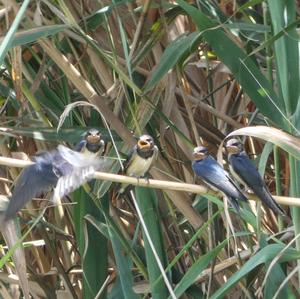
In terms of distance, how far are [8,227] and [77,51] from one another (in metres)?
0.56

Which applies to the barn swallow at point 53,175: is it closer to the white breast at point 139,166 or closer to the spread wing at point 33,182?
the spread wing at point 33,182

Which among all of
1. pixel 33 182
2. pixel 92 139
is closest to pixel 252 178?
pixel 92 139

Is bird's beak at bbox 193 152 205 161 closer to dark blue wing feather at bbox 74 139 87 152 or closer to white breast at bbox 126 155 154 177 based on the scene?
white breast at bbox 126 155 154 177

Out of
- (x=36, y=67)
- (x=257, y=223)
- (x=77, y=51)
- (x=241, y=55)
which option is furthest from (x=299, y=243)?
(x=36, y=67)

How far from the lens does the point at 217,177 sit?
1902 mm

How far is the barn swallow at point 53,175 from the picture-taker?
158 cm

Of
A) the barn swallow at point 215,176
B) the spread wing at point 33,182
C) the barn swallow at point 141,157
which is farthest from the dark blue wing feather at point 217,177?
the spread wing at point 33,182

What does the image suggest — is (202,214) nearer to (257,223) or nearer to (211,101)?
(211,101)

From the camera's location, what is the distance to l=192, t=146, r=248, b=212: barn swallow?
181cm

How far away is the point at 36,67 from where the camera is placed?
240 centimetres

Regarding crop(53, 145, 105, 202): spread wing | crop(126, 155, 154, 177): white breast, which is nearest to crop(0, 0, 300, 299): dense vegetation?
crop(126, 155, 154, 177): white breast

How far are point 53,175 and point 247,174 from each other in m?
0.48

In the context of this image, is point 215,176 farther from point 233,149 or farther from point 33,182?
point 33,182

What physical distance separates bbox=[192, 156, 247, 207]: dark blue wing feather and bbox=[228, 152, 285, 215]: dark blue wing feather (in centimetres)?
4
